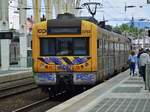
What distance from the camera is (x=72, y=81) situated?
21766 mm

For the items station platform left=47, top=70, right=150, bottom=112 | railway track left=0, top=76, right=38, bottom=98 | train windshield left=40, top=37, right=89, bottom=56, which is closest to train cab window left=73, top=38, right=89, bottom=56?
train windshield left=40, top=37, right=89, bottom=56

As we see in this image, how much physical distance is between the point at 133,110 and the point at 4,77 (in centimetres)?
2593

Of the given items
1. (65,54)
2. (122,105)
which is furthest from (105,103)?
(65,54)

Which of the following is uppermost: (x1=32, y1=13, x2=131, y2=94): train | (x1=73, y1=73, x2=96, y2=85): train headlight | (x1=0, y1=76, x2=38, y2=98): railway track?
(x1=32, y1=13, x2=131, y2=94): train

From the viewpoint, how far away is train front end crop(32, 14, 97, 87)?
21.9m

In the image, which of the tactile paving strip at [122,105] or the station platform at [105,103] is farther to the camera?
the station platform at [105,103]

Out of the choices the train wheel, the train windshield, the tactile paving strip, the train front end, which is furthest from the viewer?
the train wheel

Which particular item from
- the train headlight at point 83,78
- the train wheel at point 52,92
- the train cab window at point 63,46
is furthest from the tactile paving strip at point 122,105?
the train wheel at point 52,92

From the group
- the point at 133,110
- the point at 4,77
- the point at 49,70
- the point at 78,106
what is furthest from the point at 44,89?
the point at 4,77

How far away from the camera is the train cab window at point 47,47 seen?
22.2m

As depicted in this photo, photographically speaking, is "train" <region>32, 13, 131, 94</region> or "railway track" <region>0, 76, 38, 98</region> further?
"railway track" <region>0, 76, 38, 98</region>

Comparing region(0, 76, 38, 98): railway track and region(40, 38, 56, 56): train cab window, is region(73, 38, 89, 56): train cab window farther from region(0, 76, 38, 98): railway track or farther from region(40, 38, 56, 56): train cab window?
region(0, 76, 38, 98): railway track

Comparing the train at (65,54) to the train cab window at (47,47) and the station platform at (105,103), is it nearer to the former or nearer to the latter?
the train cab window at (47,47)

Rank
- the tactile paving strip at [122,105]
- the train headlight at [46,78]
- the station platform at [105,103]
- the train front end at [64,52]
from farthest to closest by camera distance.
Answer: the train front end at [64,52]
the train headlight at [46,78]
the station platform at [105,103]
the tactile paving strip at [122,105]
